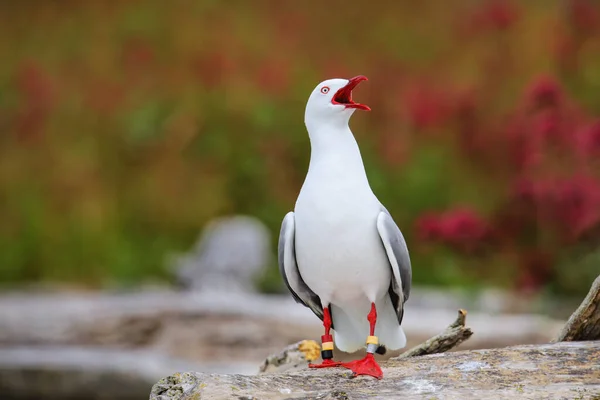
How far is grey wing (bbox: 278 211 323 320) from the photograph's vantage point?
6.11 feet

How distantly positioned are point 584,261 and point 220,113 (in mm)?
2719

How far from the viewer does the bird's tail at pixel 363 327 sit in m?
1.96

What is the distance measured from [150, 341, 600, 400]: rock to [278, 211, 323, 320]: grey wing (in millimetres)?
225

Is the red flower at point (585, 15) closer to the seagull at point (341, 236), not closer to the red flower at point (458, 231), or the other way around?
the red flower at point (458, 231)

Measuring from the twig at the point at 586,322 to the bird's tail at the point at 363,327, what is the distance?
14.3 inches

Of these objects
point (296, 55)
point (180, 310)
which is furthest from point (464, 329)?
point (296, 55)

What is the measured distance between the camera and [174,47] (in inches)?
243

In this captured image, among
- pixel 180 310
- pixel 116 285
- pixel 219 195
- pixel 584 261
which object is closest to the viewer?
pixel 180 310

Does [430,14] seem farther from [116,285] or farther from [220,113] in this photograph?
[116,285]

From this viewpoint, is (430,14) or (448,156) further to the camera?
(430,14)

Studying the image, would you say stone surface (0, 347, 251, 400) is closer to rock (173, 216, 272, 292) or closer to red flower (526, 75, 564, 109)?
rock (173, 216, 272, 292)

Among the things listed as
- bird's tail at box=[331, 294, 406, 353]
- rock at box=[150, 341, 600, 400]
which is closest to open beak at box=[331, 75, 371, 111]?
bird's tail at box=[331, 294, 406, 353]

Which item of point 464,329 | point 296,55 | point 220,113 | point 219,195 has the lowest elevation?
point 464,329

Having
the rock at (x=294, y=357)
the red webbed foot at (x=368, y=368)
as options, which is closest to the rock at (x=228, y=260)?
the rock at (x=294, y=357)
